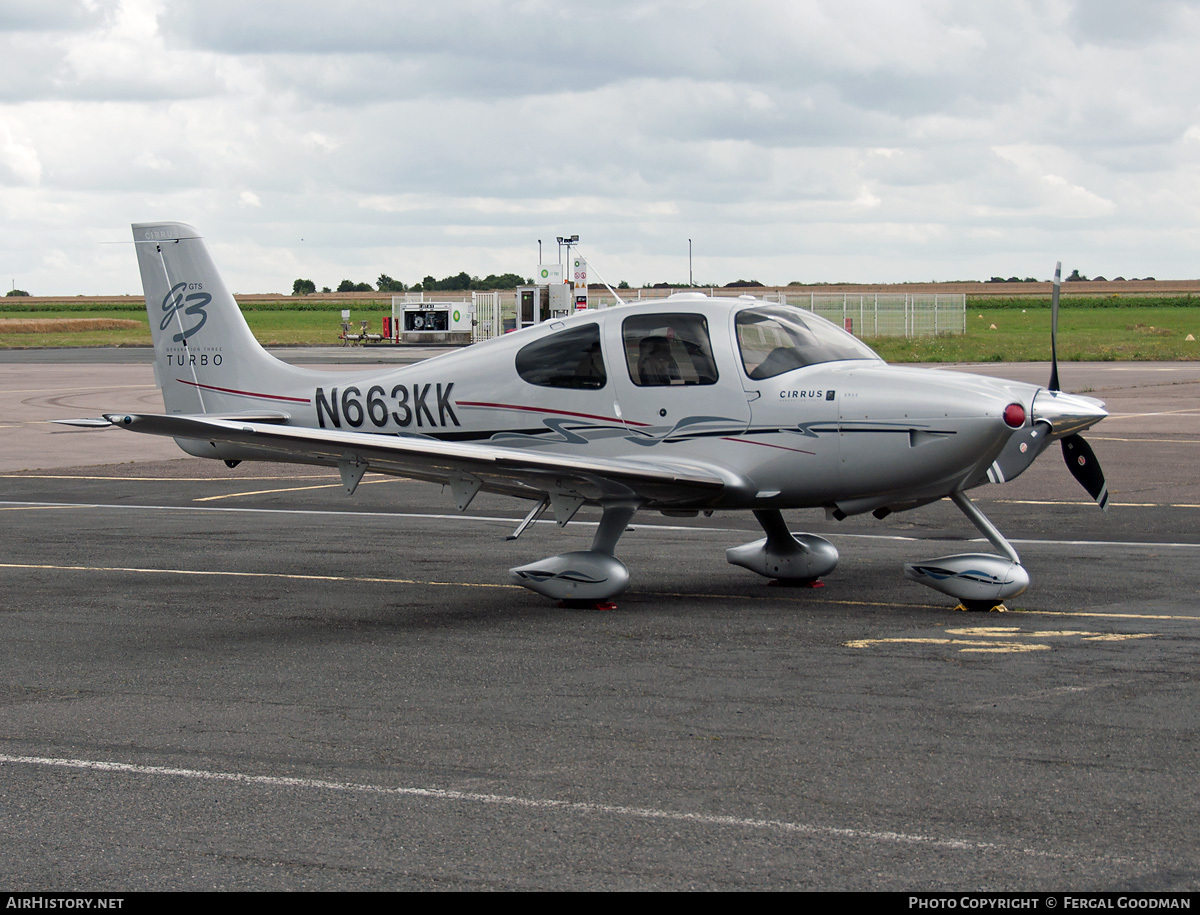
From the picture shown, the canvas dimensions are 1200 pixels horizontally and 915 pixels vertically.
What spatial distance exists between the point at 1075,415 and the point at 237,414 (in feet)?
23.8

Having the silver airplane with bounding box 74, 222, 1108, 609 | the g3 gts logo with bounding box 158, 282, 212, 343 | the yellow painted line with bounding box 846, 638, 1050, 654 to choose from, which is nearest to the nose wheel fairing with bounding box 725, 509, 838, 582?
the silver airplane with bounding box 74, 222, 1108, 609

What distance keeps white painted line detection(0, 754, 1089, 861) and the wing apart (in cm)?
295

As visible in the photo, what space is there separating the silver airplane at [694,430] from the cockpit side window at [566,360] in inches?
0.6

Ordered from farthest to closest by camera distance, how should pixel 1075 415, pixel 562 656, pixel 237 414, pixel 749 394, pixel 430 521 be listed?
pixel 430 521 < pixel 237 414 < pixel 749 394 < pixel 1075 415 < pixel 562 656

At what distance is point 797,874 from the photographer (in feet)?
15.7

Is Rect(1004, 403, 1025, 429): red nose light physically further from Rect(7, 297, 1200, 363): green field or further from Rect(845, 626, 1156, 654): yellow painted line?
Rect(7, 297, 1200, 363): green field

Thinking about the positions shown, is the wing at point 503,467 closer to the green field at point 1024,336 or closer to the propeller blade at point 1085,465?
the propeller blade at point 1085,465

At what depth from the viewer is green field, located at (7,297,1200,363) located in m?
50.5

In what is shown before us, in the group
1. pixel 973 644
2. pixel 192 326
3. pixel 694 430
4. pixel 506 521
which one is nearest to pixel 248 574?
pixel 192 326

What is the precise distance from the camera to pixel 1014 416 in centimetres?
927

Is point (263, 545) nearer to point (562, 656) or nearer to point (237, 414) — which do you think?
point (237, 414)

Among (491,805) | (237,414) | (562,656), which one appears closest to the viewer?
(491,805)

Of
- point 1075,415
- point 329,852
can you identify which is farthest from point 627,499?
point 329,852

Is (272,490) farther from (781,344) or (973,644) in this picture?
(973,644)
